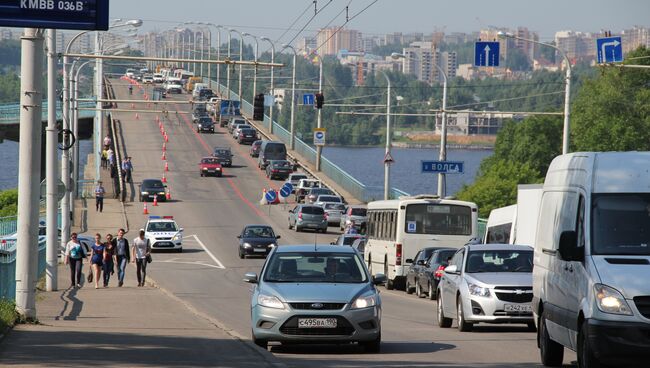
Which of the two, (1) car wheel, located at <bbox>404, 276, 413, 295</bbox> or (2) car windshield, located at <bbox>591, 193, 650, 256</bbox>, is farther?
(1) car wheel, located at <bbox>404, 276, 413, 295</bbox>

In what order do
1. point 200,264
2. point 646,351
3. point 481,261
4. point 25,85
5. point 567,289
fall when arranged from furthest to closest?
point 200,264 → point 481,261 → point 25,85 → point 567,289 → point 646,351

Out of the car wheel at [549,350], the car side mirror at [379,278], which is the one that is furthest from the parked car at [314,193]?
the car wheel at [549,350]

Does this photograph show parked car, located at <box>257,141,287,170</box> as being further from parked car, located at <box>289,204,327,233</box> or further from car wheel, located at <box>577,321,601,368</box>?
car wheel, located at <box>577,321,601,368</box>

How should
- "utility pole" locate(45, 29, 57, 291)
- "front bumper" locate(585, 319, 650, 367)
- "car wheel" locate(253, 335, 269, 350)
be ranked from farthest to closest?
1. "utility pole" locate(45, 29, 57, 291)
2. "car wheel" locate(253, 335, 269, 350)
3. "front bumper" locate(585, 319, 650, 367)

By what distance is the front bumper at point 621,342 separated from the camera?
1273 cm

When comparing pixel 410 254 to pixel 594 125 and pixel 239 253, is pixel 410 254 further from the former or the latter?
pixel 594 125

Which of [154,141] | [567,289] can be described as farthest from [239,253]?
[154,141]

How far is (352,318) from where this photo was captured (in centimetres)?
1747

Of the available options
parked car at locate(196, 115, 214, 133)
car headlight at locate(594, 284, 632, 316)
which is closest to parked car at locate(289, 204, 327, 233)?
car headlight at locate(594, 284, 632, 316)

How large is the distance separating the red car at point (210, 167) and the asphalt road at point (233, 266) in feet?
1.75

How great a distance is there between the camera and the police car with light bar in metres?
55.4

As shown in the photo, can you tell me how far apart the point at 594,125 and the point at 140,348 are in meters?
96.9

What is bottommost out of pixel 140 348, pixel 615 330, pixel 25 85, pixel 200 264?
pixel 200 264

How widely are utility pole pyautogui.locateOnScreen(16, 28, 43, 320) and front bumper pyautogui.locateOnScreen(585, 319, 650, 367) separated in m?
11.2
